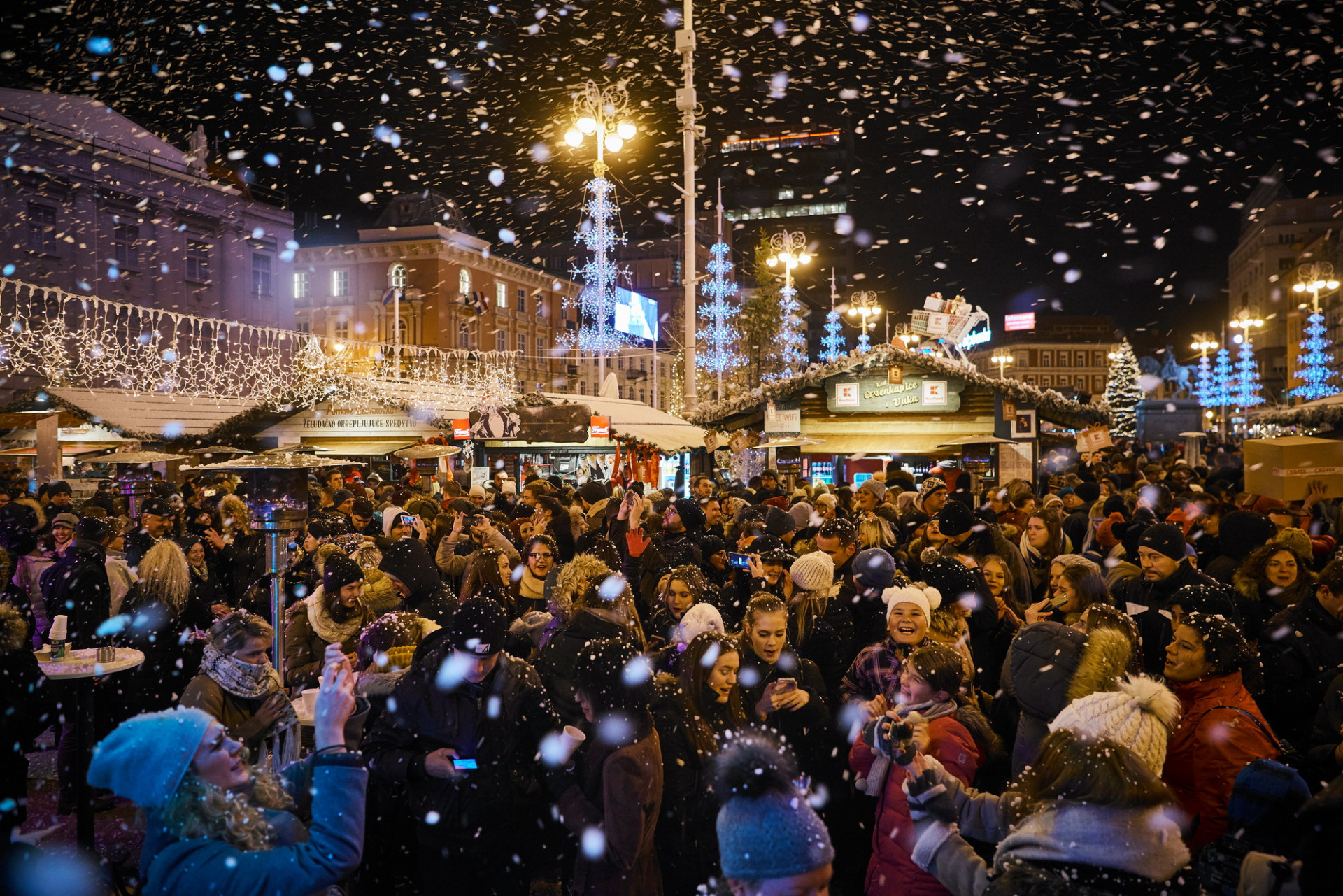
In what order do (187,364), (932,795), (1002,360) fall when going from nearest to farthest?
(932,795), (187,364), (1002,360)

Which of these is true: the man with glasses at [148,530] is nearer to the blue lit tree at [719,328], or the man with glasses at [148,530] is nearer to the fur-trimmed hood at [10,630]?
the fur-trimmed hood at [10,630]

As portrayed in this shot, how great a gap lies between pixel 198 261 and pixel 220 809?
37451 millimetres

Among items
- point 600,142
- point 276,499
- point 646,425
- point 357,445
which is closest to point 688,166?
point 600,142

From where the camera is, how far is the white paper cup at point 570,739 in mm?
3084

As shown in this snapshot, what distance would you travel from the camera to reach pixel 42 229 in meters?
26.7

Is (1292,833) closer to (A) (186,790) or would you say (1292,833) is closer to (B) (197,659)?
(A) (186,790)

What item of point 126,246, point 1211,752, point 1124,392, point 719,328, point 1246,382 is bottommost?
point 1211,752

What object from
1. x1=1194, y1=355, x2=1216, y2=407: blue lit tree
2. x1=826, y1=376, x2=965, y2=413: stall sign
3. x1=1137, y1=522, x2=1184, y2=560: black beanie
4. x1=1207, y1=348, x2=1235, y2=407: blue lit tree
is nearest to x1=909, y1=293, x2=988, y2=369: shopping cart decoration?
x1=826, y1=376, x2=965, y2=413: stall sign

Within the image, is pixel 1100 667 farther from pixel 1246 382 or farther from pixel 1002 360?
pixel 1002 360

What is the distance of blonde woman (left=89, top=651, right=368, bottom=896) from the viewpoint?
211 cm

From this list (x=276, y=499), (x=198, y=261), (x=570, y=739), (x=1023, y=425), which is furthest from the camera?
(x=198, y=261)

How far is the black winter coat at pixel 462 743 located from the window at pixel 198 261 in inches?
1412

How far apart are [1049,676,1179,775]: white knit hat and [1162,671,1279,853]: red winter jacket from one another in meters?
0.58

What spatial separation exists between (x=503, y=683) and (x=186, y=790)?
1314 millimetres
